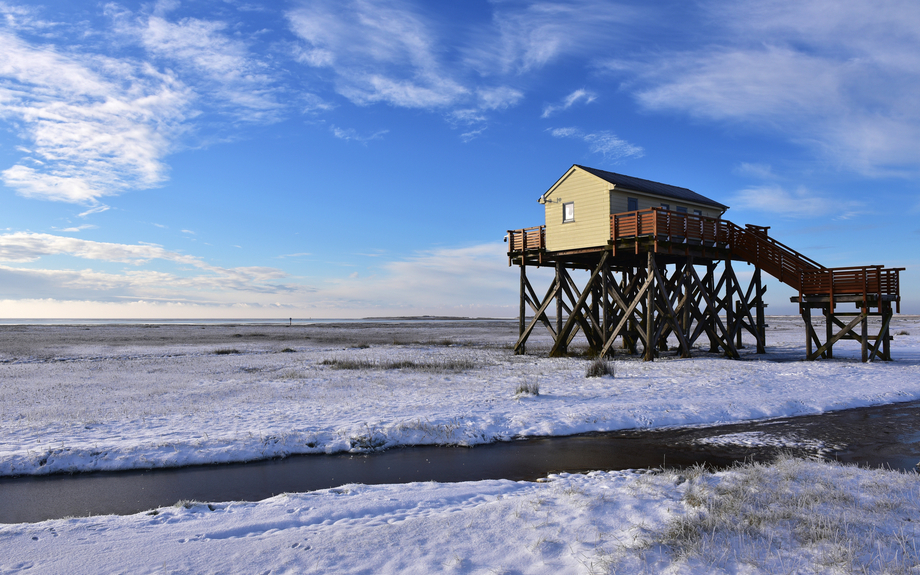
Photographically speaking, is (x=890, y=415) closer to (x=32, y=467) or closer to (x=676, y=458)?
(x=676, y=458)

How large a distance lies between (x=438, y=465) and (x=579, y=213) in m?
19.5

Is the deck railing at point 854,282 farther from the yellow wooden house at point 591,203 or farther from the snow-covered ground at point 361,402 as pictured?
the yellow wooden house at point 591,203

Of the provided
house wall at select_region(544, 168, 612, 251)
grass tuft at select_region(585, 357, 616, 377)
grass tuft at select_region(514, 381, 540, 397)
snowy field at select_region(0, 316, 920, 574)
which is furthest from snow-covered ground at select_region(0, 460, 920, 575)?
house wall at select_region(544, 168, 612, 251)

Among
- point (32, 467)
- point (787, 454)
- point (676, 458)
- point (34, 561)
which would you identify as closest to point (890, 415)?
point (787, 454)

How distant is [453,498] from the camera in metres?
7.58

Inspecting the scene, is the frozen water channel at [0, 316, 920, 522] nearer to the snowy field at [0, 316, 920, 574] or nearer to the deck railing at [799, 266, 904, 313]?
the snowy field at [0, 316, 920, 574]

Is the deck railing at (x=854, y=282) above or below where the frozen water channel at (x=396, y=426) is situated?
above

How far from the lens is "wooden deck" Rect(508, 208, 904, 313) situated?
23.5 m

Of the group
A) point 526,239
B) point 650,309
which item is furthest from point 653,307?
point 526,239

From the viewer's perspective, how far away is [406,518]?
668 cm

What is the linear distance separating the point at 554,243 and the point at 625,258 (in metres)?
3.72

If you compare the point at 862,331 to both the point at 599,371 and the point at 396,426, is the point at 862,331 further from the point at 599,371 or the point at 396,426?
the point at 396,426

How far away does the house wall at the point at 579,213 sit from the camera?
1029 inches

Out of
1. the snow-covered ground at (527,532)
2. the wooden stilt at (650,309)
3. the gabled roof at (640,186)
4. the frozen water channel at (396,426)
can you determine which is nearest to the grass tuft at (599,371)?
the frozen water channel at (396,426)
